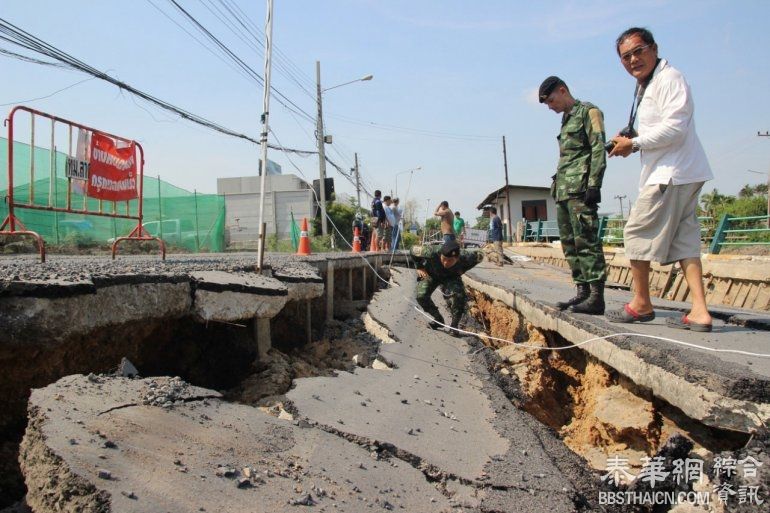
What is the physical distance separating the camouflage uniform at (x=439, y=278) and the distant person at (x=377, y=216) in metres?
8.22

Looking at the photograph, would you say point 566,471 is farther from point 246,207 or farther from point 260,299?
point 246,207

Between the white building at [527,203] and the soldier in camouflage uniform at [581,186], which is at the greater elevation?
the white building at [527,203]

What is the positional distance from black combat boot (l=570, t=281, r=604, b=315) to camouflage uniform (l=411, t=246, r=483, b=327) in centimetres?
259

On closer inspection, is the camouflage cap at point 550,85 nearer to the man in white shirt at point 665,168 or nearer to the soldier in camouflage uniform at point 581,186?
the soldier in camouflage uniform at point 581,186

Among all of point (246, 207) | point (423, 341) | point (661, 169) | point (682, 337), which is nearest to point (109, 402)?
point (682, 337)

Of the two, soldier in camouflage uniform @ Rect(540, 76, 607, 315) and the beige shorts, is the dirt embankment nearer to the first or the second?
soldier in camouflage uniform @ Rect(540, 76, 607, 315)

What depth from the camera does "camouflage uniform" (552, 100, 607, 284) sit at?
367cm

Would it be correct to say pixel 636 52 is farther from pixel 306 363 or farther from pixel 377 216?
pixel 377 216

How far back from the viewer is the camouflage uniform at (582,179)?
12.1ft

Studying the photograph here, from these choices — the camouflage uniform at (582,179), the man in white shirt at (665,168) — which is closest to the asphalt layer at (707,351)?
the man in white shirt at (665,168)

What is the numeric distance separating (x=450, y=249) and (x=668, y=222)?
339 centimetres

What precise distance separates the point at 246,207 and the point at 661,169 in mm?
31748

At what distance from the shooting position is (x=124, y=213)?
12.8m

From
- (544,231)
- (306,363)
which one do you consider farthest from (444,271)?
(544,231)
